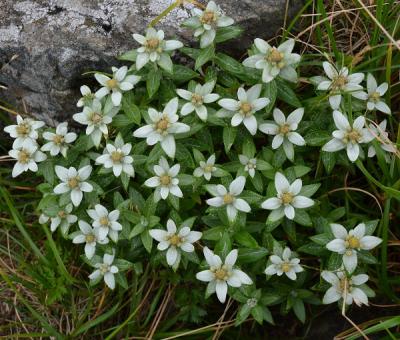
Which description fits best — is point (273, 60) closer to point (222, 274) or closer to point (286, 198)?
point (286, 198)

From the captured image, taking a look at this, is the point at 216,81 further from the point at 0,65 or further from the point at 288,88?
the point at 0,65

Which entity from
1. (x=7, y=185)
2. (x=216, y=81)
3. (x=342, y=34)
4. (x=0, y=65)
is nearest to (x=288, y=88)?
(x=216, y=81)

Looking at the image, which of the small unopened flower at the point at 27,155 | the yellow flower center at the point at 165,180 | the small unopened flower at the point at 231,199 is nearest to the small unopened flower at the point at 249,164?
the small unopened flower at the point at 231,199

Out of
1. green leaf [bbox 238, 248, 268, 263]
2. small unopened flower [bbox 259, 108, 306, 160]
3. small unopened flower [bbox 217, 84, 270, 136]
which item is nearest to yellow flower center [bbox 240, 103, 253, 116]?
small unopened flower [bbox 217, 84, 270, 136]

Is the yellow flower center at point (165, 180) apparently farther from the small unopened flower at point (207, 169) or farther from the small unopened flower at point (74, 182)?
the small unopened flower at point (74, 182)

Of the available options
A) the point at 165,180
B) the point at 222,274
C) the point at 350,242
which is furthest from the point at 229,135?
the point at 350,242

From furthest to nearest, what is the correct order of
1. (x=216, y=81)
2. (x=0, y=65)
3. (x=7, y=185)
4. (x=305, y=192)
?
1. (x=7, y=185)
2. (x=0, y=65)
3. (x=216, y=81)
4. (x=305, y=192)

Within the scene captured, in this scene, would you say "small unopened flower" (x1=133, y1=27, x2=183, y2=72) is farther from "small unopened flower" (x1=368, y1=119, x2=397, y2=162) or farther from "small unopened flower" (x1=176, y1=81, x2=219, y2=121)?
"small unopened flower" (x1=368, y1=119, x2=397, y2=162)
